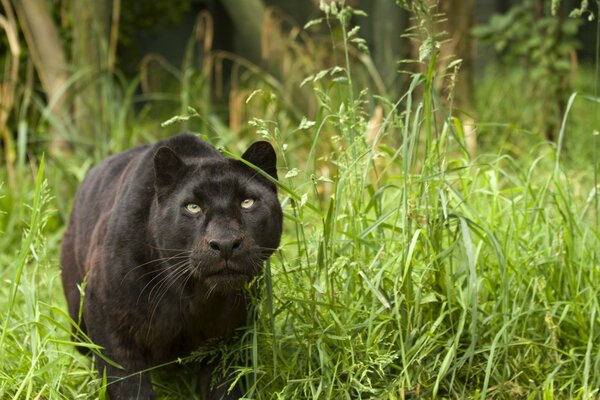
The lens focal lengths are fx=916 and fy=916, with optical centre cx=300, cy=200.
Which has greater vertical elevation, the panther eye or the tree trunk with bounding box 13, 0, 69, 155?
the tree trunk with bounding box 13, 0, 69, 155

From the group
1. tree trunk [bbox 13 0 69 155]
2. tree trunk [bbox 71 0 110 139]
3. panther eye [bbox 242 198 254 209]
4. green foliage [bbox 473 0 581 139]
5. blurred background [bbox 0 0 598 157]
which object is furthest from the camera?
green foliage [bbox 473 0 581 139]

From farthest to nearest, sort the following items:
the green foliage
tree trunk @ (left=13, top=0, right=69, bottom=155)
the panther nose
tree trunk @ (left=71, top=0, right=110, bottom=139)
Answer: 1. the green foliage
2. tree trunk @ (left=13, top=0, right=69, bottom=155)
3. tree trunk @ (left=71, top=0, right=110, bottom=139)
4. the panther nose

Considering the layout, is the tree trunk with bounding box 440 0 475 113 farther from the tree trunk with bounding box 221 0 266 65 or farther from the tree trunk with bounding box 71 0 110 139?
the tree trunk with bounding box 71 0 110 139

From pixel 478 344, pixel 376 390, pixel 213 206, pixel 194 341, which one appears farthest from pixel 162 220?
pixel 478 344

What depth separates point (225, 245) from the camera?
2.86 meters

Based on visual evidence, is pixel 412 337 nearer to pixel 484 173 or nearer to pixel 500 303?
pixel 500 303

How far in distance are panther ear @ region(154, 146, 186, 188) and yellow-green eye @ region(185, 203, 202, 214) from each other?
146 mm

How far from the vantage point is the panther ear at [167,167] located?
3.11m

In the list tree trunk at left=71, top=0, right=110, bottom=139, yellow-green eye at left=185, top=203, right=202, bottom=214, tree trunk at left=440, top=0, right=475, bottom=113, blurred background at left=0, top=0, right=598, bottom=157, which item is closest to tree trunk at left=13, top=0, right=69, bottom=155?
blurred background at left=0, top=0, right=598, bottom=157

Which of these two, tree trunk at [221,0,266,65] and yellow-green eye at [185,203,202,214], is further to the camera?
tree trunk at [221,0,266,65]

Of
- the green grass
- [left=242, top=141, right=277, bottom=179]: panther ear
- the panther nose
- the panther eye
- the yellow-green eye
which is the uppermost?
[left=242, top=141, right=277, bottom=179]: panther ear

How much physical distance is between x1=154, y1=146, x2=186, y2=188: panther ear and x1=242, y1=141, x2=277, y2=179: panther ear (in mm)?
227

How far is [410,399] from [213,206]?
0.98 m

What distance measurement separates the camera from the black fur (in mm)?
2967
